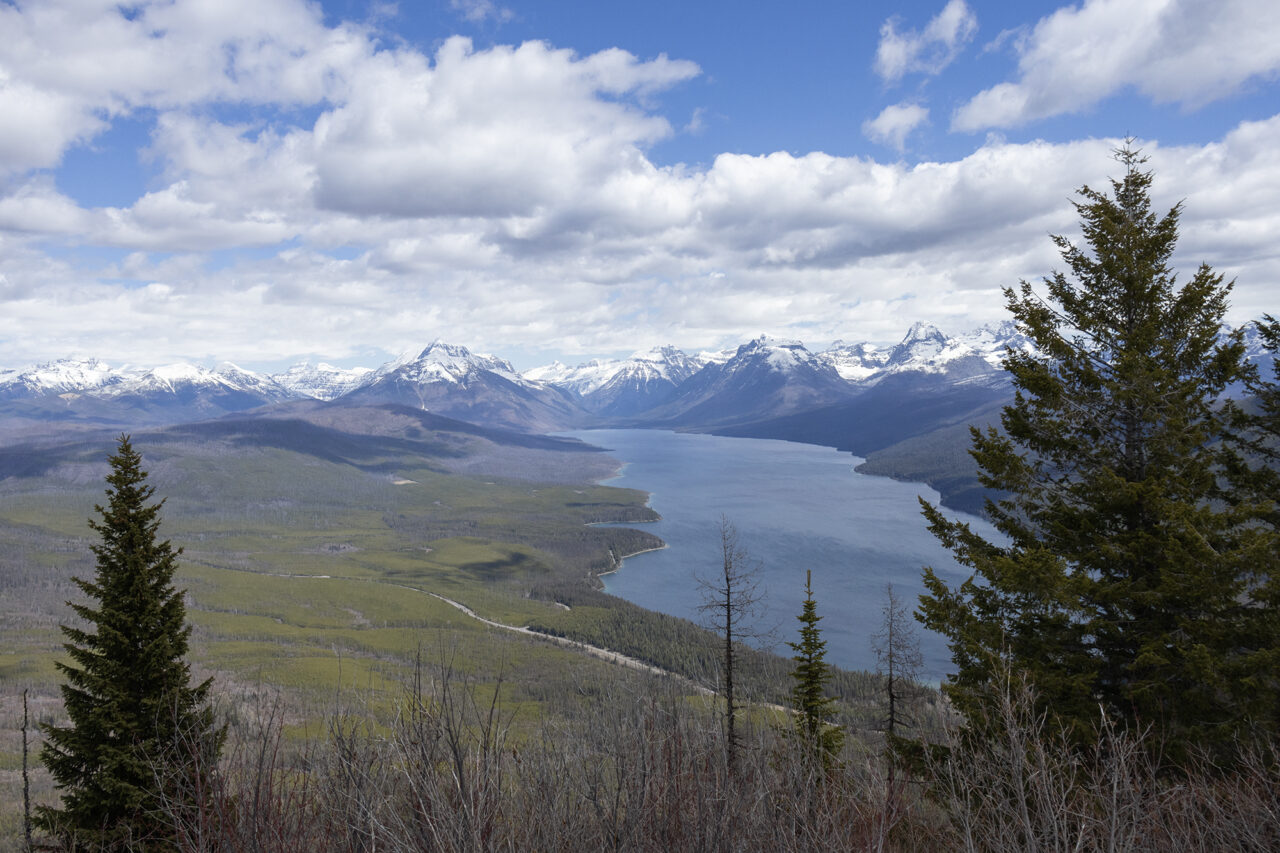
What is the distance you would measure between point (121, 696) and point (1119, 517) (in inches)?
771

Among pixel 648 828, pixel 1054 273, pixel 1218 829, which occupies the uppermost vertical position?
pixel 1054 273

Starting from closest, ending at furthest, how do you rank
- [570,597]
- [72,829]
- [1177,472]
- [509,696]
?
[1177,472] < [72,829] < [509,696] < [570,597]

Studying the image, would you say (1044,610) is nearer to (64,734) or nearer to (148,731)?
(148,731)

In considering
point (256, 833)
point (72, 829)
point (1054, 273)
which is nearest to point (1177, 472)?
point (1054, 273)

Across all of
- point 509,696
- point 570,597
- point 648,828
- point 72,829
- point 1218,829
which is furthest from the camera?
point 570,597

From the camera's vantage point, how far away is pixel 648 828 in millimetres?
7043

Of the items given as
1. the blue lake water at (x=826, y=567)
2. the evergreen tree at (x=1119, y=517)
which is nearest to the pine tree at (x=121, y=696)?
the evergreen tree at (x=1119, y=517)

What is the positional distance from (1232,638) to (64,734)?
21300mm

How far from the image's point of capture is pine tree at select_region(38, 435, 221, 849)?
13.1 metres

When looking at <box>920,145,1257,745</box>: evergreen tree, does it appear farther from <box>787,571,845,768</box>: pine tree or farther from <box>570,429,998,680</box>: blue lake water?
<box>570,429,998,680</box>: blue lake water

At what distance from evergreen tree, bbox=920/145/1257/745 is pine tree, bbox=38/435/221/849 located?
15511 mm

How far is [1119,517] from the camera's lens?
40.9 feet

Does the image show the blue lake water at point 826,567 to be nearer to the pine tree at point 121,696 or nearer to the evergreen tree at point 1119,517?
the evergreen tree at point 1119,517

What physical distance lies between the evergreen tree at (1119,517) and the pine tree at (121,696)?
15.5 metres
